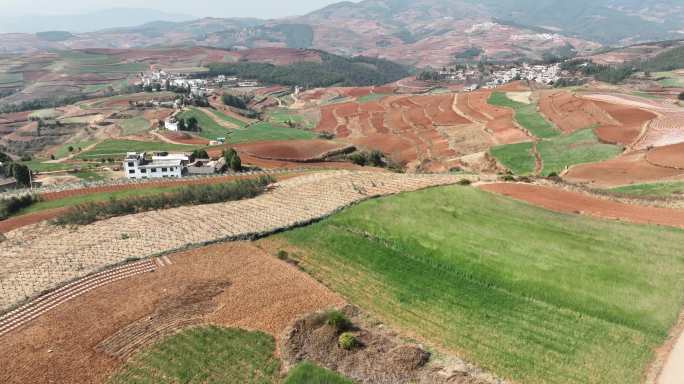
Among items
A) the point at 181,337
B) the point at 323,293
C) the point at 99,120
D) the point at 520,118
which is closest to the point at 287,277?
the point at 323,293

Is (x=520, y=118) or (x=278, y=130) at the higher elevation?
(x=520, y=118)

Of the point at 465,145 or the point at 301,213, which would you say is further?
the point at 465,145

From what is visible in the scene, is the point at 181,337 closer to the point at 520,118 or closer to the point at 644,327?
the point at 644,327

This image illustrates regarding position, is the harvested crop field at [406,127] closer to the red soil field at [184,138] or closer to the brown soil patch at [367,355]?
the red soil field at [184,138]

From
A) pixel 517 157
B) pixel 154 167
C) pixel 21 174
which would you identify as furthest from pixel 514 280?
pixel 21 174

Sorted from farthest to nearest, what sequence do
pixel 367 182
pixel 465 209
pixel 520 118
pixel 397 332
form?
pixel 520 118 < pixel 367 182 < pixel 465 209 < pixel 397 332

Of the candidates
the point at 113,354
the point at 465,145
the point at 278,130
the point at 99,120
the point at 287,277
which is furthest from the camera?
the point at 99,120

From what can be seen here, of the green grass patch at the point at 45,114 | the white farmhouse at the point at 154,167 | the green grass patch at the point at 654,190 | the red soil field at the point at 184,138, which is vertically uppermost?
the green grass patch at the point at 654,190

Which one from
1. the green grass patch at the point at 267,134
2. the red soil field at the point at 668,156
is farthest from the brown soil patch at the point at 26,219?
the red soil field at the point at 668,156
